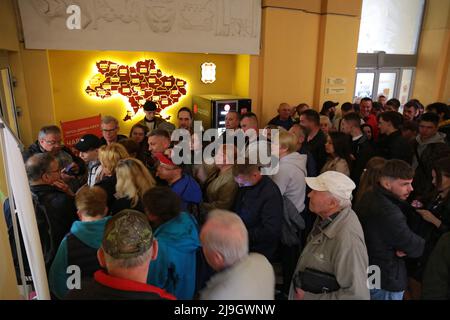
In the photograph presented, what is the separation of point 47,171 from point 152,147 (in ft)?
4.90

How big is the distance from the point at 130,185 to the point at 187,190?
0.51 metres

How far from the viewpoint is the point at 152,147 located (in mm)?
3830

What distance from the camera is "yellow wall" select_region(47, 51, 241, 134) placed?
5.60m

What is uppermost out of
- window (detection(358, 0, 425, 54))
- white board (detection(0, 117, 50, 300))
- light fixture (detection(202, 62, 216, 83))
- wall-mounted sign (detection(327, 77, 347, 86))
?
window (detection(358, 0, 425, 54))

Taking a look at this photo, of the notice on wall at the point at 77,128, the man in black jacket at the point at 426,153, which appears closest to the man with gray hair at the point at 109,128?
the notice on wall at the point at 77,128

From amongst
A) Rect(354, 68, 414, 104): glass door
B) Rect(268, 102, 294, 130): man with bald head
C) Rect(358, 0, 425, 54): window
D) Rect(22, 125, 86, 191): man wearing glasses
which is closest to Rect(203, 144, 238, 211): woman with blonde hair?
Rect(22, 125, 86, 191): man wearing glasses

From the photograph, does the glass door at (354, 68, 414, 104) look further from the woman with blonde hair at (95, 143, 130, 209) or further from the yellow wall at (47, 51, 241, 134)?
the woman with blonde hair at (95, 143, 130, 209)

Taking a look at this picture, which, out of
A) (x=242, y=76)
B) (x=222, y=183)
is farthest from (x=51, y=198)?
(x=242, y=76)

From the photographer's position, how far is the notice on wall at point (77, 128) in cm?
542

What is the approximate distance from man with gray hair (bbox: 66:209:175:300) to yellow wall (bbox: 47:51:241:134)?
184 inches

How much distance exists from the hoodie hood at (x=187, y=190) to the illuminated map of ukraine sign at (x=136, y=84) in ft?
12.6

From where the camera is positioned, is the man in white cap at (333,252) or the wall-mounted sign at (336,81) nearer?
the man in white cap at (333,252)

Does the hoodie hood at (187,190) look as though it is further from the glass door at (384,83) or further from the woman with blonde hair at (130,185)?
the glass door at (384,83)

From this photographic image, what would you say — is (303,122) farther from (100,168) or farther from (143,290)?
(143,290)
